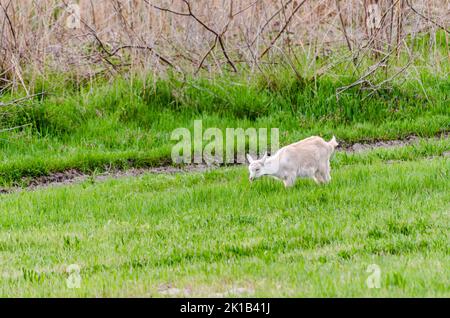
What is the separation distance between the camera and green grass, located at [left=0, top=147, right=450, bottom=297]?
19.7 ft

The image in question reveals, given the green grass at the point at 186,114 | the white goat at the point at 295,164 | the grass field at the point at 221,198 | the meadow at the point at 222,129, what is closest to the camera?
the grass field at the point at 221,198

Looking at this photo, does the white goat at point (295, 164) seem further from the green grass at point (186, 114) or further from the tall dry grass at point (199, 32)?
the tall dry grass at point (199, 32)

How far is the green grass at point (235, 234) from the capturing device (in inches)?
236

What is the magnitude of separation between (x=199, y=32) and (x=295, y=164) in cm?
486

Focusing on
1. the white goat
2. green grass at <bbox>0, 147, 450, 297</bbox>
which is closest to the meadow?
green grass at <bbox>0, 147, 450, 297</bbox>

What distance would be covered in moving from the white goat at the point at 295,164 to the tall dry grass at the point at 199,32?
388 centimetres

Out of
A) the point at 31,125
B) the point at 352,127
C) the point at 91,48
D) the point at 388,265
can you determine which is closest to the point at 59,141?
the point at 31,125

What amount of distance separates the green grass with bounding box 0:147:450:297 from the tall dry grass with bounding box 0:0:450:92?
A: 3253mm

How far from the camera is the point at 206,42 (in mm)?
13070

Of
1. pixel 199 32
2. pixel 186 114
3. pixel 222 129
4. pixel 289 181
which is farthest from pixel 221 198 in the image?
pixel 199 32

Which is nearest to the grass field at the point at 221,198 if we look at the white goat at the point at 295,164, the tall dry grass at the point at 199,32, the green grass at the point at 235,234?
the green grass at the point at 235,234

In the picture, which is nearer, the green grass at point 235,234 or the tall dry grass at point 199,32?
the green grass at point 235,234

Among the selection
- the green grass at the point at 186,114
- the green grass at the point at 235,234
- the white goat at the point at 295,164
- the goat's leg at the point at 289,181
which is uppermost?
the green grass at the point at 186,114

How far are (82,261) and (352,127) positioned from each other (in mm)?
6326
